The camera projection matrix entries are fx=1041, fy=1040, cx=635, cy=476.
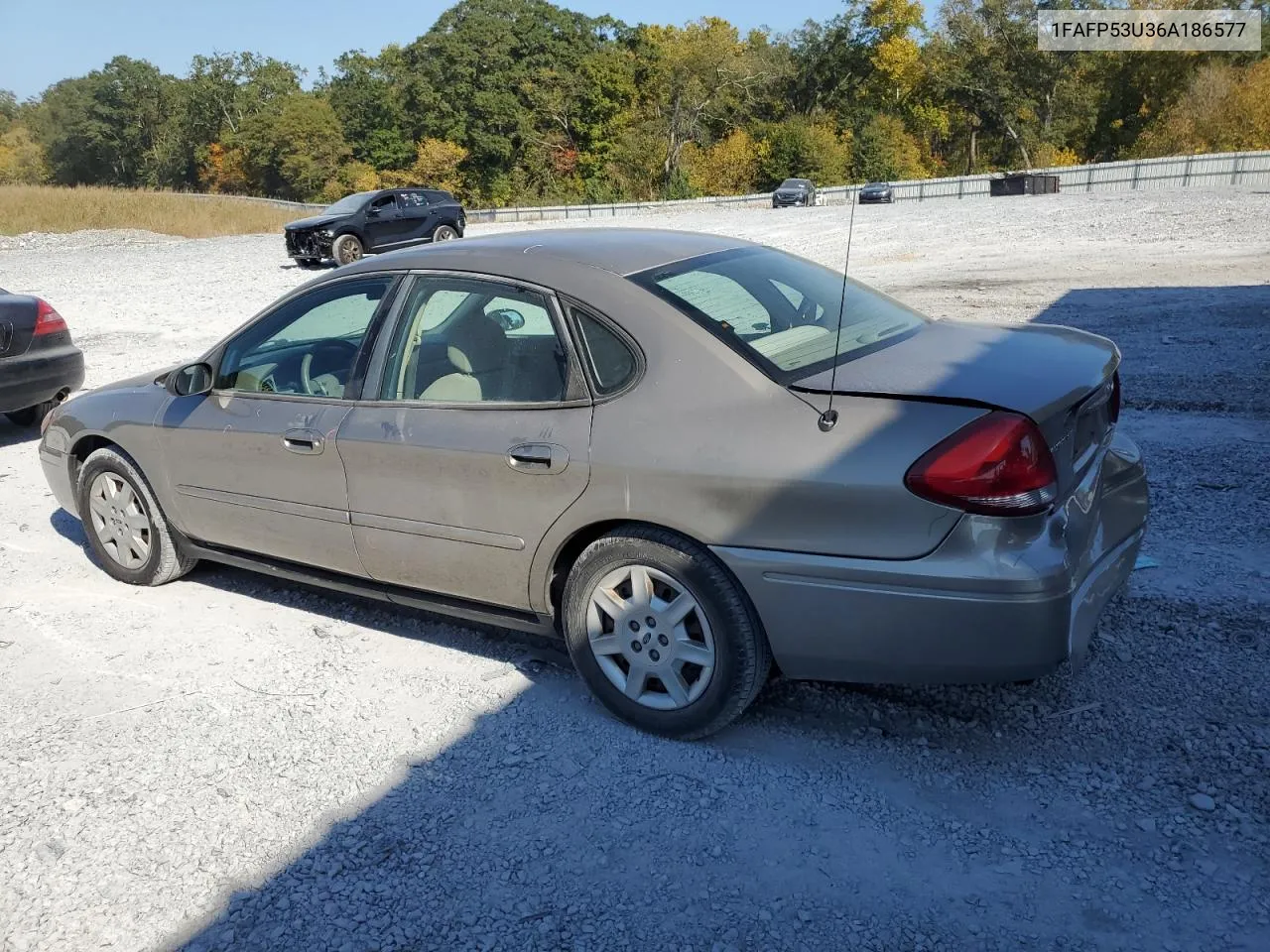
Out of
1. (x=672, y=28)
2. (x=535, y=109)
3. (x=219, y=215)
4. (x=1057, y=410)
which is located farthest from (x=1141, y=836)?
(x=672, y=28)

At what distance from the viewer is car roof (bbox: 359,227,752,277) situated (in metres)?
3.75

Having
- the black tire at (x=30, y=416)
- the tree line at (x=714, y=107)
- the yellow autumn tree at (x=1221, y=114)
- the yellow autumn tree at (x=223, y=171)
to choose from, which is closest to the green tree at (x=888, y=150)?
the tree line at (x=714, y=107)

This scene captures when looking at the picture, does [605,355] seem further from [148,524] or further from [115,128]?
[115,128]

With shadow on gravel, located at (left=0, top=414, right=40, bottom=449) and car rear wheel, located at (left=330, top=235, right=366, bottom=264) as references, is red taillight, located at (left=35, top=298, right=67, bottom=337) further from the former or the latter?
car rear wheel, located at (left=330, top=235, right=366, bottom=264)

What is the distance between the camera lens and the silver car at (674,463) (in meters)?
2.90

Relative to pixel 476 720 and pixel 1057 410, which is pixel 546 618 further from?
pixel 1057 410

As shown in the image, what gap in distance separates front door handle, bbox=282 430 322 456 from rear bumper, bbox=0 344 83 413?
5277 mm

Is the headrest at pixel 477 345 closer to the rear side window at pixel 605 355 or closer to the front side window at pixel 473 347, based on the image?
the front side window at pixel 473 347

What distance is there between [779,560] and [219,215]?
42.4 meters

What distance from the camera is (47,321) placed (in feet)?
28.0

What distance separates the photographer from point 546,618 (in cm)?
371

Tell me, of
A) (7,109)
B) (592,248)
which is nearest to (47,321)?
(592,248)

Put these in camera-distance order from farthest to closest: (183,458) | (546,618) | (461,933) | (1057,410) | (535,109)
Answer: (535,109)
(183,458)
(546,618)
(1057,410)
(461,933)

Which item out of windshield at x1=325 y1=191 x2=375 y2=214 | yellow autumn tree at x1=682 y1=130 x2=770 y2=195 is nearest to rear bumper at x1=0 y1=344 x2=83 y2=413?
windshield at x1=325 y1=191 x2=375 y2=214
